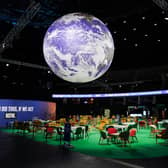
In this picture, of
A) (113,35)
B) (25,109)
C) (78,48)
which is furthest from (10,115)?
(78,48)

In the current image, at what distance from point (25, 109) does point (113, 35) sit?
12.3 m

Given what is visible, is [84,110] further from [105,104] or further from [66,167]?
[66,167]

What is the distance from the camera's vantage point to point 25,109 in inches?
856

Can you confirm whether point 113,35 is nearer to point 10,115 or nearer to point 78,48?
point 78,48

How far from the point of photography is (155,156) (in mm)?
8039

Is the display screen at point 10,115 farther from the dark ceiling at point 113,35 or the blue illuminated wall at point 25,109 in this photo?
the dark ceiling at point 113,35

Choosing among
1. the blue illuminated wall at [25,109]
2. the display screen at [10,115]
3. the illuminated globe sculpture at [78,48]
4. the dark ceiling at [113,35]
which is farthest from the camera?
the display screen at [10,115]

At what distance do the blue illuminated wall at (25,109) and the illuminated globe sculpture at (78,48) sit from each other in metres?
18.2

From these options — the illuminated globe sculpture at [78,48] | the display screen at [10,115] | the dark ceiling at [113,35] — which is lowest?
the display screen at [10,115]

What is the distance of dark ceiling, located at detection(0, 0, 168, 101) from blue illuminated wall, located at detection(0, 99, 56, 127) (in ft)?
2.92

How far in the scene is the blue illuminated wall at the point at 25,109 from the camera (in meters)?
20.3

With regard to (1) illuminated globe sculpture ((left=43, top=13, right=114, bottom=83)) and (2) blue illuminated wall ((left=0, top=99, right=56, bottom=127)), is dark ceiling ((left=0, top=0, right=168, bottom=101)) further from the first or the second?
(2) blue illuminated wall ((left=0, top=99, right=56, bottom=127))

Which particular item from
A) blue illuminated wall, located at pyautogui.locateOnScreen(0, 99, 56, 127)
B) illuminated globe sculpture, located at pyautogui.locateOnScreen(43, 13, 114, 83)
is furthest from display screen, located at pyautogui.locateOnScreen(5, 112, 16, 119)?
illuminated globe sculpture, located at pyautogui.locateOnScreen(43, 13, 114, 83)

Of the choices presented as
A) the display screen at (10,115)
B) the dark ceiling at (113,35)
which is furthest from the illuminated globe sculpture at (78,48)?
the display screen at (10,115)
